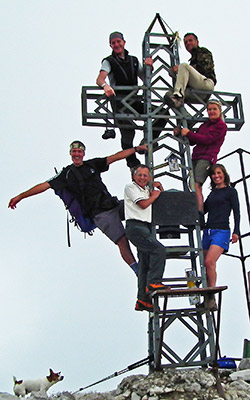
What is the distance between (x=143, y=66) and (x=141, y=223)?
10.5 feet

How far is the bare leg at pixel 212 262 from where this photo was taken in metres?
8.00

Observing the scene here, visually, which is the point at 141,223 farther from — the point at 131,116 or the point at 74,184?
the point at 131,116

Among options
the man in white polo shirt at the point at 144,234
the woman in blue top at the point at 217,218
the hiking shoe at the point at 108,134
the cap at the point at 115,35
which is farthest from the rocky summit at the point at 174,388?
the cap at the point at 115,35

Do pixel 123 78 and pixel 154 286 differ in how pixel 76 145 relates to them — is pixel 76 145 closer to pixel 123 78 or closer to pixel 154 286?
pixel 123 78

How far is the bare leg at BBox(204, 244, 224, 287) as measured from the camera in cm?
800

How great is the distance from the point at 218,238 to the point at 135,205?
1.45m

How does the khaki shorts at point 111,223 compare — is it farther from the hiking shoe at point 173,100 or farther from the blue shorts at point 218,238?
the hiking shoe at point 173,100

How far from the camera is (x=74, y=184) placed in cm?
852

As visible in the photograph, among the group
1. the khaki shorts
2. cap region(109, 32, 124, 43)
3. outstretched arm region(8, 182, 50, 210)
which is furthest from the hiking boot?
cap region(109, 32, 124, 43)

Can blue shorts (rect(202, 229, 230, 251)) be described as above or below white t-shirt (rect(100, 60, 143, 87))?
below

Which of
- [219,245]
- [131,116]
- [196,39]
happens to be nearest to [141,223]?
[219,245]

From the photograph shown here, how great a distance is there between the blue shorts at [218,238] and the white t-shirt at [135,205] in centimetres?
109

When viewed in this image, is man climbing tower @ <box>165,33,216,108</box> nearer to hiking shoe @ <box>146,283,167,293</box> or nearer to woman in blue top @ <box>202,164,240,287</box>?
woman in blue top @ <box>202,164,240,287</box>

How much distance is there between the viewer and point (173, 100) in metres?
8.84
